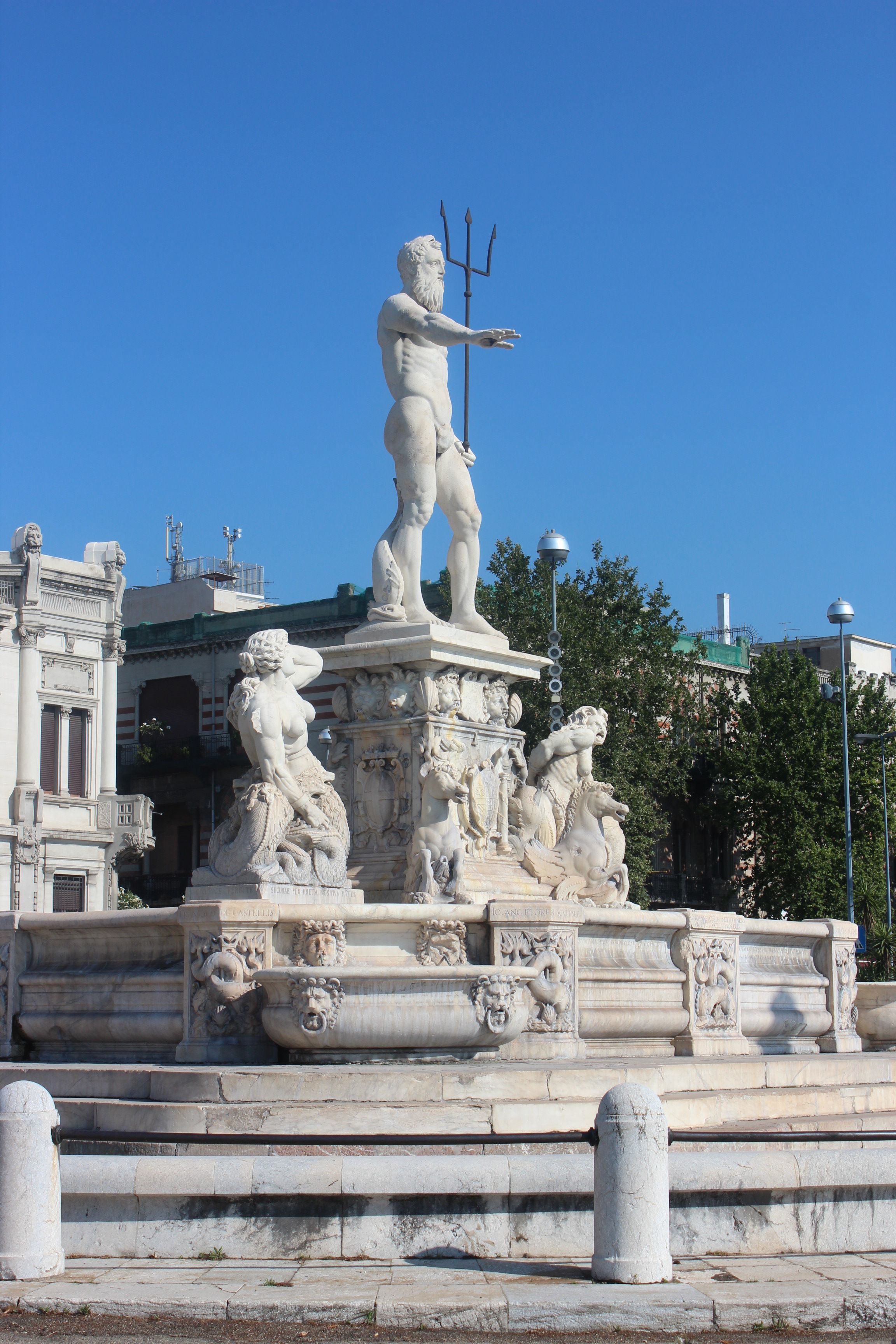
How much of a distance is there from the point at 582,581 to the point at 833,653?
82.1 feet

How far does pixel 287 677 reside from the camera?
13109 mm

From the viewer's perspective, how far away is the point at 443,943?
A: 1163 centimetres

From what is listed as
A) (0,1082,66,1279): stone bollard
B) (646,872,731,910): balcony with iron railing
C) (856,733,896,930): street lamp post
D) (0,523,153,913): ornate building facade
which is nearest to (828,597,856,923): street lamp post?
(856,733,896,930): street lamp post

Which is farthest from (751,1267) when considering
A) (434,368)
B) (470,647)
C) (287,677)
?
(434,368)

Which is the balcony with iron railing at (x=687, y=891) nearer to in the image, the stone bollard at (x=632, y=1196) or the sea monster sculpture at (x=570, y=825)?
the sea monster sculpture at (x=570, y=825)

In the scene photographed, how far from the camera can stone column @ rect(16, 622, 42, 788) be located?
38281 mm

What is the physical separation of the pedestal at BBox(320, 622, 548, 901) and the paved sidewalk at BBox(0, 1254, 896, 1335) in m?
5.90

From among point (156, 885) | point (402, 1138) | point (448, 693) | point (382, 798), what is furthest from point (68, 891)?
point (402, 1138)

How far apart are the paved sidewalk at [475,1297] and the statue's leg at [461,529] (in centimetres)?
788

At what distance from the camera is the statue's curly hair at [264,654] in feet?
42.3

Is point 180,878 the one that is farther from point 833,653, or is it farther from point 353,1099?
point 353,1099

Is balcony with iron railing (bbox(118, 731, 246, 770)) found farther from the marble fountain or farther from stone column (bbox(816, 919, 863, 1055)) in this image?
stone column (bbox(816, 919, 863, 1055))

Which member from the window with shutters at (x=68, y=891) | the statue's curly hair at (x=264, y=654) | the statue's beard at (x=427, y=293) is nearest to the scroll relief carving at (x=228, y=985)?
the statue's curly hair at (x=264, y=654)

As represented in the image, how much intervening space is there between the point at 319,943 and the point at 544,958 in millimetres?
1571
